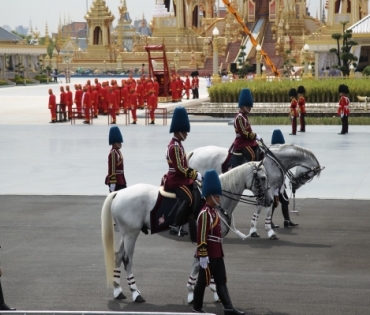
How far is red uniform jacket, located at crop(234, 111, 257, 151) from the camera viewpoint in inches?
567

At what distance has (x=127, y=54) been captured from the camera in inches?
3519

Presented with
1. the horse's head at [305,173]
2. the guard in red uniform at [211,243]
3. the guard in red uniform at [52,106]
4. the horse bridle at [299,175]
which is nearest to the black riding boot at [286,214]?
the horse's head at [305,173]

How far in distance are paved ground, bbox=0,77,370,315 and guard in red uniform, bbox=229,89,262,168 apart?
1072mm

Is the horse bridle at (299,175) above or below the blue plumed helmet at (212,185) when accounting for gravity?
below

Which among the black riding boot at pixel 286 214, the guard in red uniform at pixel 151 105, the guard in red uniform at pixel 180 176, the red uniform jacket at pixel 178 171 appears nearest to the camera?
the guard in red uniform at pixel 180 176

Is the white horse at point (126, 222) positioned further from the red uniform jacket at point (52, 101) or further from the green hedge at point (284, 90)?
the green hedge at point (284, 90)

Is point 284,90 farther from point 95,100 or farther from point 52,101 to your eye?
point 52,101

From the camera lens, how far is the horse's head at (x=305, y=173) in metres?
13.9

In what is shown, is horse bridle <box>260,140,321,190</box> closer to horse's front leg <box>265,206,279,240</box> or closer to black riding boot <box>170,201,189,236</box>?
horse's front leg <box>265,206,279,240</box>

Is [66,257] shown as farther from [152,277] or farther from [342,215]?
[342,215]

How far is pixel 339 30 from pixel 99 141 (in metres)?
44.1

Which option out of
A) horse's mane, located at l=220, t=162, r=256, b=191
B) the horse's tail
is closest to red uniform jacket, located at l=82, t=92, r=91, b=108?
horse's mane, located at l=220, t=162, r=256, b=191

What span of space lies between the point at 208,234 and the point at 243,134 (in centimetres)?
492

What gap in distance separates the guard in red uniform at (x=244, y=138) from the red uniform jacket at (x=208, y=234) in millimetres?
4785
